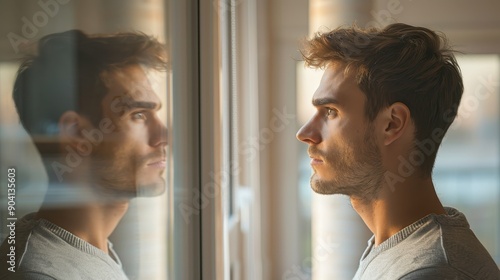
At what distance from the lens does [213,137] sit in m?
1.34

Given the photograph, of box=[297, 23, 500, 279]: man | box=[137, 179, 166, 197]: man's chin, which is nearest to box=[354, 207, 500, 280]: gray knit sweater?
box=[297, 23, 500, 279]: man

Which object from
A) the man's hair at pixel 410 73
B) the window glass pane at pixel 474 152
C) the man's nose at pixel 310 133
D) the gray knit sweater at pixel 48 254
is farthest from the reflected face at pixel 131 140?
the window glass pane at pixel 474 152

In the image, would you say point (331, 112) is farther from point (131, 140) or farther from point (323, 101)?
point (131, 140)

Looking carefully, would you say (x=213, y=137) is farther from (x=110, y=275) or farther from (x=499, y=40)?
(x=499, y=40)

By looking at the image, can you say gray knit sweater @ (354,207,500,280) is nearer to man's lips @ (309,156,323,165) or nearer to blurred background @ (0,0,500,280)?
blurred background @ (0,0,500,280)

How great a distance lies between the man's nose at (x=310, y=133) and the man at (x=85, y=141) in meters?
0.31

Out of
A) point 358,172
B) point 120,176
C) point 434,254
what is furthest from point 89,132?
point 434,254

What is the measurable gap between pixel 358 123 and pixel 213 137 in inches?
14.5

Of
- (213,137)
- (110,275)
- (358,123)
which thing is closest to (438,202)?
(358,123)

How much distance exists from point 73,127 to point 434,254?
71 cm

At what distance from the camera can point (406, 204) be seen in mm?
1132

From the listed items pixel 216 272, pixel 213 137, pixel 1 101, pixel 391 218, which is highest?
pixel 1 101

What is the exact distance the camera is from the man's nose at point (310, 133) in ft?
3.91

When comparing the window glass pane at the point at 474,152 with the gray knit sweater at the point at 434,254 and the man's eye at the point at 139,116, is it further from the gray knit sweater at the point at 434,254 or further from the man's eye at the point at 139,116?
the man's eye at the point at 139,116
